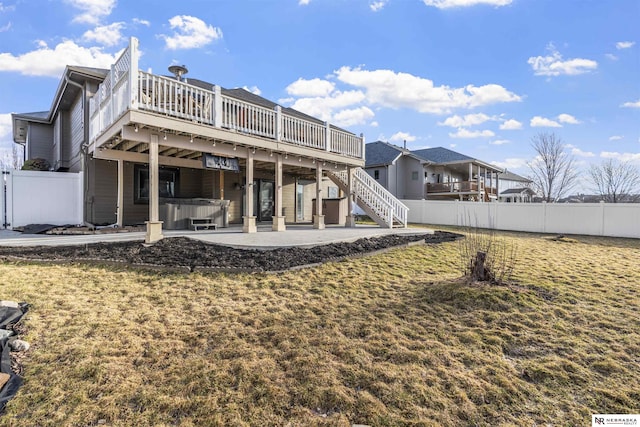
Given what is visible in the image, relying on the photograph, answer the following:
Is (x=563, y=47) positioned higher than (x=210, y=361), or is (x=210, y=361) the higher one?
(x=563, y=47)

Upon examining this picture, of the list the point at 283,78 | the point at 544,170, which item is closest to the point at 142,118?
the point at 283,78

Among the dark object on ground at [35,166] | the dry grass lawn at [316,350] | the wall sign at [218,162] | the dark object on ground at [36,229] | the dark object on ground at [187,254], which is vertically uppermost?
the dark object on ground at [35,166]

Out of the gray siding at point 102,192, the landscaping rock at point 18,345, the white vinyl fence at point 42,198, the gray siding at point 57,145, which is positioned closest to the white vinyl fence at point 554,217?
the landscaping rock at point 18,345

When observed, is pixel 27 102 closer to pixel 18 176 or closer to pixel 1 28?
pixel 1 28

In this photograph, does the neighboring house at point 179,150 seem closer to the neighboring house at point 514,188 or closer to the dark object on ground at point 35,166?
the dark object on ground at point 35,166

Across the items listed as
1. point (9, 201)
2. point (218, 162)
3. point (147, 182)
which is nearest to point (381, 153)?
point (147, 182)

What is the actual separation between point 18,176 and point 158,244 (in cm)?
631

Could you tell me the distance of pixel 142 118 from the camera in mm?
6312

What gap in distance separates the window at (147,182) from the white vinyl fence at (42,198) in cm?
150

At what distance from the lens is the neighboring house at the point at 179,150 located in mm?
6793

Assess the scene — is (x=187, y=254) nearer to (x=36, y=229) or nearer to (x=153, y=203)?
(x=153, y=203)

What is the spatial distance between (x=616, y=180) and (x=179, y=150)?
32574 mm

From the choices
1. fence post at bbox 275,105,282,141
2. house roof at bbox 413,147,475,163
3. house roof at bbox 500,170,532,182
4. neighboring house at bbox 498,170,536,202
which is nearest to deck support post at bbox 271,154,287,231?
fence post at bbox 275,105,282,141

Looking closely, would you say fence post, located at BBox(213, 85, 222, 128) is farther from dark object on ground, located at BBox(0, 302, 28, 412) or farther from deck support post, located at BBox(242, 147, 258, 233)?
dark object on ground, located at BBox(0, 302, 28, 412)
